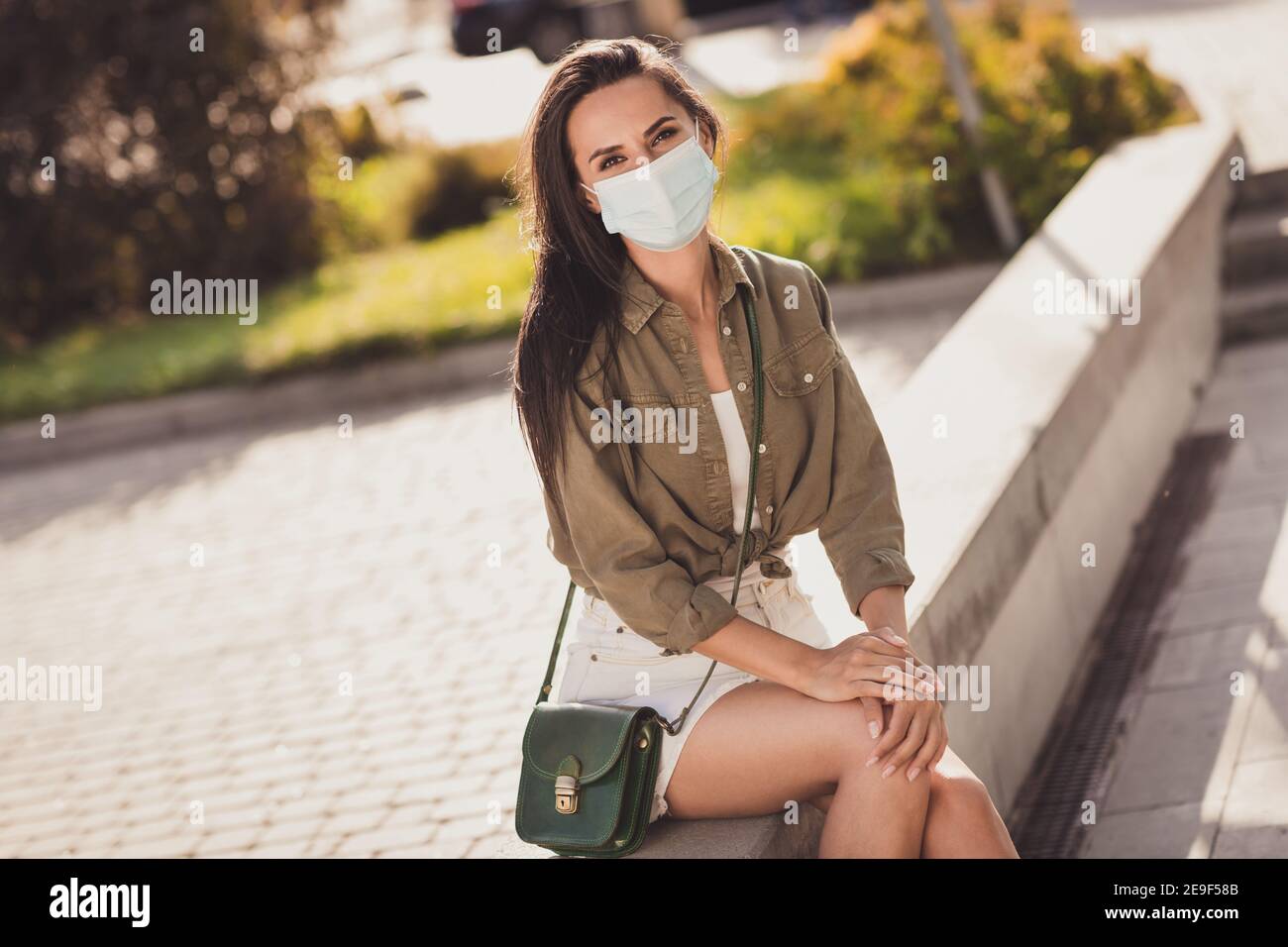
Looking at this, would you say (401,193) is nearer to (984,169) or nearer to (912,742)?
(984,169)

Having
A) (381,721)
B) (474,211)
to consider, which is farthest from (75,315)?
(381,721)

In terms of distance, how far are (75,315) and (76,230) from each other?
35.8 inches

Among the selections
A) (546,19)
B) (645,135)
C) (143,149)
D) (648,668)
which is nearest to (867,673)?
(648,668)

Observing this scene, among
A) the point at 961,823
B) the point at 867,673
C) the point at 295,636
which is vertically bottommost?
the point at 295,636

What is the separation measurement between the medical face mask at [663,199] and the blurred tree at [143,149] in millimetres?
12624

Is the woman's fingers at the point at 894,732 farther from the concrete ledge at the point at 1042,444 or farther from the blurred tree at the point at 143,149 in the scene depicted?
the blurred tree at the point at 143,149

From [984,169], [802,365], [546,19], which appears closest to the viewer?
[802,365]

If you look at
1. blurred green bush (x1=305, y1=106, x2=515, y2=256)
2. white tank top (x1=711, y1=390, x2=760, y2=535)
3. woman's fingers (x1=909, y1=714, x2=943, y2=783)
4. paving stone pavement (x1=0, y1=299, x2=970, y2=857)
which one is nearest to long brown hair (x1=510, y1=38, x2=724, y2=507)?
white tank top (x1=711, y1=390, x2=760, y2=535)

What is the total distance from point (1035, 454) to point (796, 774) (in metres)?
2.33

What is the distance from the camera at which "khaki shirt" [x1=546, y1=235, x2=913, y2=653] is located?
10.6 feet

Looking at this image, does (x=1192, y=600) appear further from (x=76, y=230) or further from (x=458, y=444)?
(x=76, y=230)

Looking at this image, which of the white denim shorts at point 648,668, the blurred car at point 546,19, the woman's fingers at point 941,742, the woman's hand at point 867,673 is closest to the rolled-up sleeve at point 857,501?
the white denim shorts at point 648,668

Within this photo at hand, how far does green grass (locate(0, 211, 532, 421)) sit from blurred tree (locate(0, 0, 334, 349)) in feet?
2.00

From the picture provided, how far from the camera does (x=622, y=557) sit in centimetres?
323
